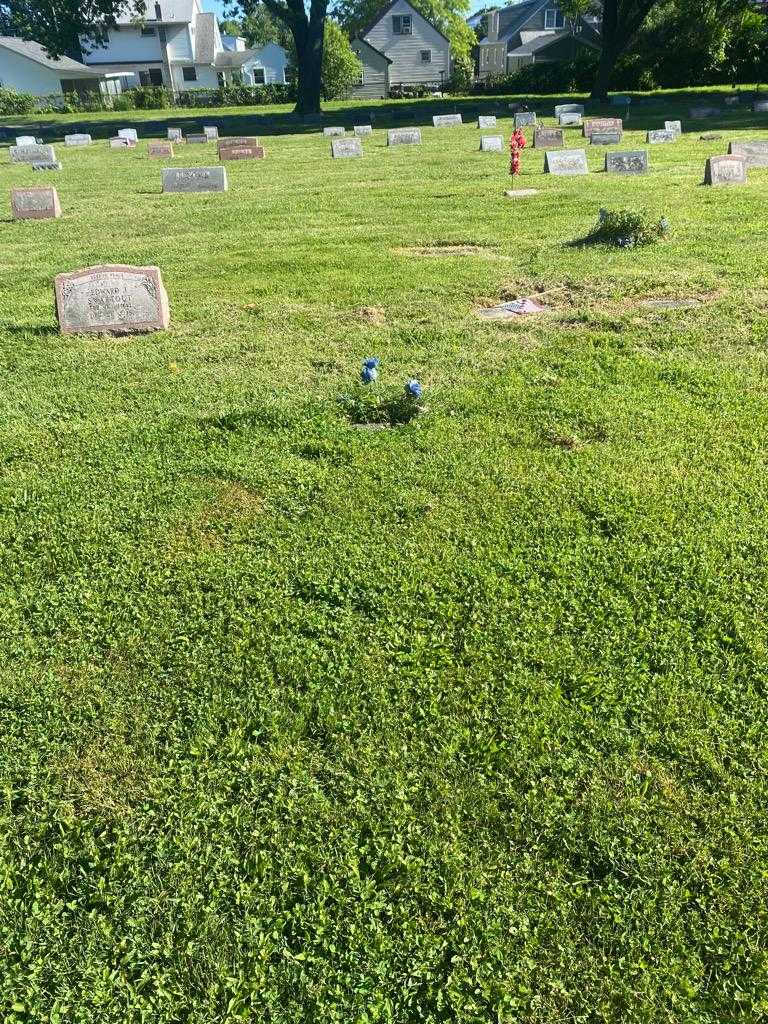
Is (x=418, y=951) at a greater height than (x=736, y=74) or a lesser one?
lesser

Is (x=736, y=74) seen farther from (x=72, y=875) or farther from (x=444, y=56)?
(x=72, y=875)

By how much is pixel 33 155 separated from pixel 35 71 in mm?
47755

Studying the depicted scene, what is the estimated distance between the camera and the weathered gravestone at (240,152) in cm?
2462

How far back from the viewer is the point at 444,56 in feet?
213

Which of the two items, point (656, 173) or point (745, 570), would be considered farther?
point (656, 173)

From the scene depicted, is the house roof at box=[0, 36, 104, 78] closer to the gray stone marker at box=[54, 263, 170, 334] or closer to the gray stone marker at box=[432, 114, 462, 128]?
the gray stone marker at box=[432, 114, 462, 128]

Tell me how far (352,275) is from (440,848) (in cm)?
797

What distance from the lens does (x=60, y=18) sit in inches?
1684

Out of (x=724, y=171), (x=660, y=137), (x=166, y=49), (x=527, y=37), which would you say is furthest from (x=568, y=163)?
(x=527, y=37)

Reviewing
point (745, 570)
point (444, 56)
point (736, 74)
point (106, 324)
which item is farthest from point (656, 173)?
point (444, 56)

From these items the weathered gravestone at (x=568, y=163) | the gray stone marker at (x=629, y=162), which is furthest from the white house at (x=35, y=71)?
the gray stone marker at (x=629, y=162)

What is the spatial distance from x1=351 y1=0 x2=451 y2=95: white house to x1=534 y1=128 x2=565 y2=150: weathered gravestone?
154ft

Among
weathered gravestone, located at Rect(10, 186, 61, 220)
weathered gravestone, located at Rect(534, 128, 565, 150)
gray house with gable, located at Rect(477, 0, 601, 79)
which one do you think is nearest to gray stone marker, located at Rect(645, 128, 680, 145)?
weathered gravestone, located at Rect(534, 128, 565, 150)

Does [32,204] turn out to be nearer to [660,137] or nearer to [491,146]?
[491,146]
